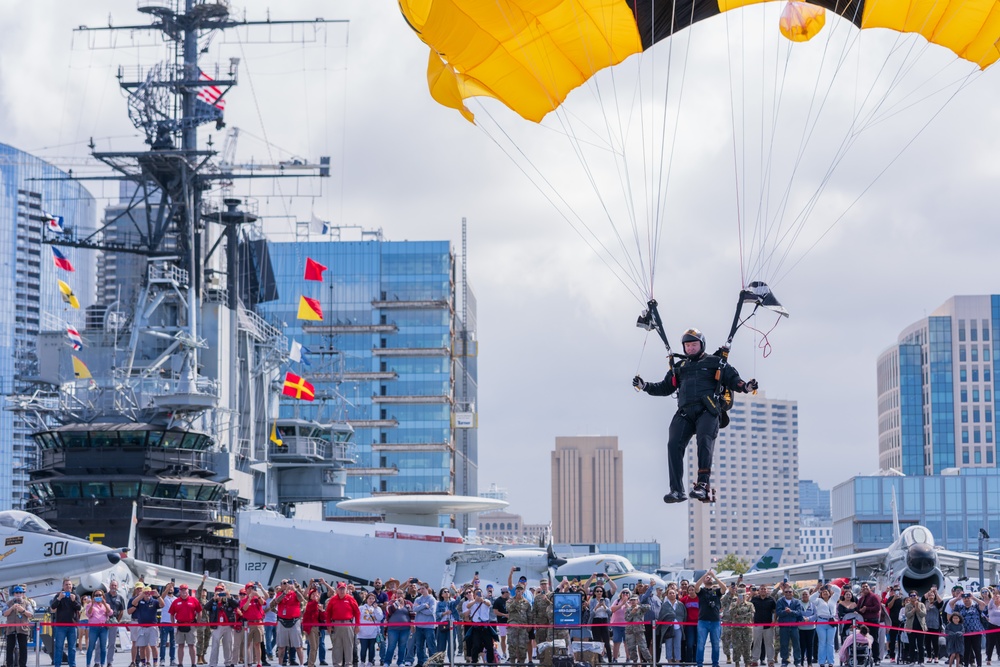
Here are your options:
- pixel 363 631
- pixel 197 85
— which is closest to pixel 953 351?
pixel 197 85

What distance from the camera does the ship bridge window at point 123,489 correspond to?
174ft

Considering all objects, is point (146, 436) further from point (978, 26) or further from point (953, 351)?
point (953, 351)

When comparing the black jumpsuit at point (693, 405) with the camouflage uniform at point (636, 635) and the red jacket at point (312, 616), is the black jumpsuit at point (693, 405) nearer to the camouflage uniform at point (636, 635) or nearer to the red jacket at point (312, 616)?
the camouflage uniform at point (636, 635)

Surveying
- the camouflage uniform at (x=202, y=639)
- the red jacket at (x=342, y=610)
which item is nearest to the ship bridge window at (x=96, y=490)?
the camouflage uniform at (x=202, y=639)

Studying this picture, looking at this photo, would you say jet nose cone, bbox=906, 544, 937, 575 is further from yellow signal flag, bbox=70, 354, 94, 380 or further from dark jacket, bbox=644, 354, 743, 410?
yellow signal flag, bbox=70, 354, 94, 380

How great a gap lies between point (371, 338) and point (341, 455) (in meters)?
48.4

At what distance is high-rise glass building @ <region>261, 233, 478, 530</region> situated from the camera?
118 meters

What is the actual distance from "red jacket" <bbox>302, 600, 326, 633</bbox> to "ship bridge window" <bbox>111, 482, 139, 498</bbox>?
99.4 ft

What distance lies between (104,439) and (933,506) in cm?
9130

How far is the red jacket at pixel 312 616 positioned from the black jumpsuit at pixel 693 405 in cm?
896

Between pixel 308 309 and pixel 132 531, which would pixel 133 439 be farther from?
pixel 308 309

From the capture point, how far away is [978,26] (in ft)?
66.7

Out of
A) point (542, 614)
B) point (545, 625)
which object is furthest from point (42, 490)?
point (545, 625)

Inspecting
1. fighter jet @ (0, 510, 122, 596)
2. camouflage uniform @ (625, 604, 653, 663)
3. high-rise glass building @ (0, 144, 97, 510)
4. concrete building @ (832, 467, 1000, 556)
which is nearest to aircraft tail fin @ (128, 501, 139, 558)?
fighter jet @ (0, 510, 122, 596)
